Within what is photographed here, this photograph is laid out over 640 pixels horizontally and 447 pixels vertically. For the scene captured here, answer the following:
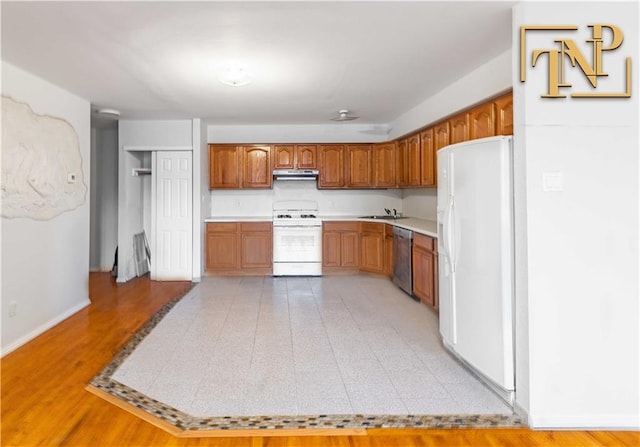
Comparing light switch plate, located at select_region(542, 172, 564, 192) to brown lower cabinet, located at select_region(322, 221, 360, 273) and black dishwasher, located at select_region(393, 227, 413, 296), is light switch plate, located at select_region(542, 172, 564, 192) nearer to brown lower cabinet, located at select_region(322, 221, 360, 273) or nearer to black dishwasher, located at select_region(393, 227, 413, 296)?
black dishwasher, located at select_region(393, 227, 413, 296)

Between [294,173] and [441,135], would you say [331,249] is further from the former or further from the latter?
[441,135]

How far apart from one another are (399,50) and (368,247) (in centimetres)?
332

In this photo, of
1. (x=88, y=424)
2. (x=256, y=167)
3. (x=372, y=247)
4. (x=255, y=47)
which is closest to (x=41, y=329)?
(x=88, y=424)

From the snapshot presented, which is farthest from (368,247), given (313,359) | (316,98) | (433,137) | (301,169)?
(313,359)

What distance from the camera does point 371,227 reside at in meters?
5.70

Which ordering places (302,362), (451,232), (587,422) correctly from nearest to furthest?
(587,422) < (451,232) < (302,362)

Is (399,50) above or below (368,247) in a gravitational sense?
above

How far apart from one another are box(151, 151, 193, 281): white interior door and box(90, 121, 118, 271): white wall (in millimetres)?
1258

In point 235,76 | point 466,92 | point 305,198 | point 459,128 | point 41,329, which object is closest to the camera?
point 235,76

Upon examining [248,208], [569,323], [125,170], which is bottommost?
[569,323]

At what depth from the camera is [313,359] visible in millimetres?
2799

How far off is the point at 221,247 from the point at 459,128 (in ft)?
12.5

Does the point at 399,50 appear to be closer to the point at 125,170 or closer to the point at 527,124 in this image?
the point at 527,124

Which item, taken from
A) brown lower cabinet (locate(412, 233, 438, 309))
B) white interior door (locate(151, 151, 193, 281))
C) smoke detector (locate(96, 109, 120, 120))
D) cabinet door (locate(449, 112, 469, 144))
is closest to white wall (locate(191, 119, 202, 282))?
white interior door (locate(151, 151, 193, 281))
